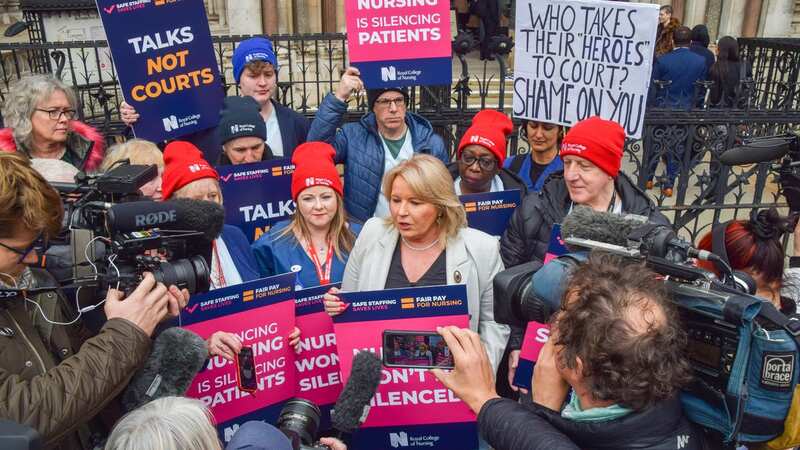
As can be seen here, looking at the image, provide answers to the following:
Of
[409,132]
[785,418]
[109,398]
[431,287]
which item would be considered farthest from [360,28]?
[785,418]

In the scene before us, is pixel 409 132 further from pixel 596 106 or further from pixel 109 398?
pixel 109 398

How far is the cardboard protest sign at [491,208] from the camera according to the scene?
376cm

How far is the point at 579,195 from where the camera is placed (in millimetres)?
Result: 3350

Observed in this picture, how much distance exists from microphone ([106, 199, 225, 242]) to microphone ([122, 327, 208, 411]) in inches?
14.5

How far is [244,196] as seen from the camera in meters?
4.04

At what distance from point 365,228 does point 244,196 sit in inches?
41.6

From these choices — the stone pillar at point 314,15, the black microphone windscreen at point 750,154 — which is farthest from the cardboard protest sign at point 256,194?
the stone pillar at point 314,15

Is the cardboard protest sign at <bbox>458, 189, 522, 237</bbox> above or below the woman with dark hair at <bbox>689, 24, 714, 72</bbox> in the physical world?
below

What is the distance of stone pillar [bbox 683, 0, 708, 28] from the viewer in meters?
14.7

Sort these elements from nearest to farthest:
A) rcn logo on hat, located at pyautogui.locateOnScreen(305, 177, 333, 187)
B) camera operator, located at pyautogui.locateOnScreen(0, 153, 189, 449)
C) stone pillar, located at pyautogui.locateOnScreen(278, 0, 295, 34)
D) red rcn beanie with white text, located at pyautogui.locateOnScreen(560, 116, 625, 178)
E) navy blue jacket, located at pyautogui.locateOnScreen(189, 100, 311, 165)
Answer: camera operator, located at pyautogui.locateOnScreen(0, 153, 189, 449) → red rcn beanie with white text, located at pyautogui.locateOnScreen(560, 116, 625, 178) → rcn logo on hat, located at pyautogui.locateOnScreen(305, 177, 333, 187) → navy blue jacket, located at pyautogui.locateOnScreen(189, 100, 311, 165) → stone pillar, located at pyautogui.locateOnScreen(278, 0, 295, 34)

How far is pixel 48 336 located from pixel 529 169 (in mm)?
3200

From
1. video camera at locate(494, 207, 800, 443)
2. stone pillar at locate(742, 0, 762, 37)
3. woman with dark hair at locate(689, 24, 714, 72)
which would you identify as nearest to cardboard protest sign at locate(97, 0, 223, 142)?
video camera at locate(494, 207, 800, 443)

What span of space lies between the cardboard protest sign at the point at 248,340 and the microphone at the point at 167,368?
59 centimetres

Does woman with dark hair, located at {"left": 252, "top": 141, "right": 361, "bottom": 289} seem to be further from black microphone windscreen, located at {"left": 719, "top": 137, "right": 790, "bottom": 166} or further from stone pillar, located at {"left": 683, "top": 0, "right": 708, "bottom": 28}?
stone pillar, located at {"left": 683, "top": 0, "right": 708, "bottom": 28}
